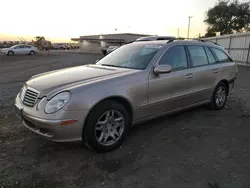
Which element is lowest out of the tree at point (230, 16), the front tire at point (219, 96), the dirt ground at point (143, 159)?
the dirt ground at point (143, 159)

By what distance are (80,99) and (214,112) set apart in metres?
3.53

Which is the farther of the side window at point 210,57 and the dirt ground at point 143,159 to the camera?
the side window at point 210,57

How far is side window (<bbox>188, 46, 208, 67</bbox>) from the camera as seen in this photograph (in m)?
4.29

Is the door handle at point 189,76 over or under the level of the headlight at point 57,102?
over

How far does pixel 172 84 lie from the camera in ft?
12.4

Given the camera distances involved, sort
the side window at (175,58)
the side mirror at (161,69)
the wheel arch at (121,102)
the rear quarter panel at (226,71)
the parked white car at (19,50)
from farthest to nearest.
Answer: the parked white car at (19,50) < the rear quarter panel at (226,71) < the side window at (175,58) < the side mirror at (161,69) < the wheel arch at (121,102)

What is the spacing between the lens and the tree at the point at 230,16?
134 ft

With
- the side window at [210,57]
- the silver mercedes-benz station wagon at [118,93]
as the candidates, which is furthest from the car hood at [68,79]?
the side window at [210,57]

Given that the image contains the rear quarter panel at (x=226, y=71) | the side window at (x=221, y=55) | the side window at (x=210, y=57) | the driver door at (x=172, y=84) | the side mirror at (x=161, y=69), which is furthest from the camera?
the side window at (x=221, y=55)

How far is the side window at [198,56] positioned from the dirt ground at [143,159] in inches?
50.2

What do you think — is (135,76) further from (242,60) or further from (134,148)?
(242,60)

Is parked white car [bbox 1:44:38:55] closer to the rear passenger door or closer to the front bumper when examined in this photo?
the rear passenger door

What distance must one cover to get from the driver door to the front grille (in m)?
1.75

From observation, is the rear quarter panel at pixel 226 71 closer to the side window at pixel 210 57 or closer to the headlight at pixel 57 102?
the side window at pixel 210 57
